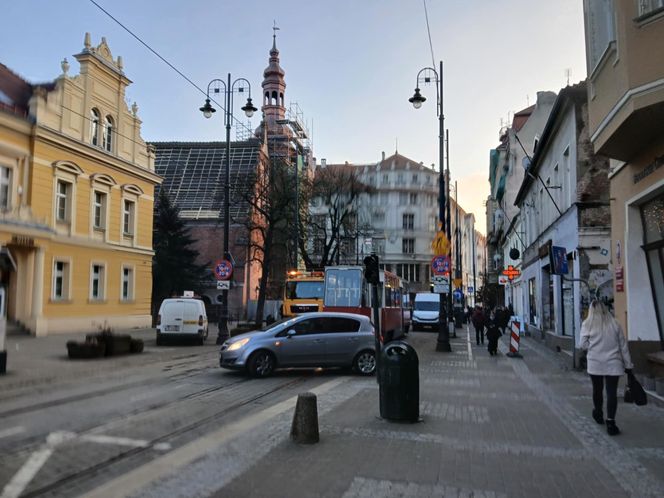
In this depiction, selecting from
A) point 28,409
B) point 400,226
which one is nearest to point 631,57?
point 28,409

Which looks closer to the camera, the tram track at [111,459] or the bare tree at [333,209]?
the tram track at [111,459]

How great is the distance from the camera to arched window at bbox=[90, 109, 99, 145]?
9.82 meters

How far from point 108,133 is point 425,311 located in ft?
103

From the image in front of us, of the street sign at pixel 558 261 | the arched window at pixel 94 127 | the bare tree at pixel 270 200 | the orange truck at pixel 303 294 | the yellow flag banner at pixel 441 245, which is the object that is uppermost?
the bare tree at pixel 270 200

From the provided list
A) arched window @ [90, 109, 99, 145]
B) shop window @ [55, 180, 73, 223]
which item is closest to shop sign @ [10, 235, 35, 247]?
shop window @ [55, 180, 73, 223]

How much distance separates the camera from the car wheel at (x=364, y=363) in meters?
13.7

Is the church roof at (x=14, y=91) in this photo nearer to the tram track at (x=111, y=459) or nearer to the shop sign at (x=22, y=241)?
the shop sign at (x=22, y=241)

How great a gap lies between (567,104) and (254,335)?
11.5 meters

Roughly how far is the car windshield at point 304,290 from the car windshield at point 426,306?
17790 mm

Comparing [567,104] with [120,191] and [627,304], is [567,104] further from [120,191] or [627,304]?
[120,191]

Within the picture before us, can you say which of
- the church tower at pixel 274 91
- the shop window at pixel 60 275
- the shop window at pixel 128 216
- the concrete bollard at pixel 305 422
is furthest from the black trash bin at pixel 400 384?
the church tower at pixel 274 91

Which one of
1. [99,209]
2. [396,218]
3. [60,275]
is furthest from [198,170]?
[60,275]

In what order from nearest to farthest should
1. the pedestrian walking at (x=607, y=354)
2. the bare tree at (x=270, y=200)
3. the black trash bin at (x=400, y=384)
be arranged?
the pedestrian walking at (x=607, y=354), the black trash bin at (x=400, y=384), the bare tree at (x=270, y=200)

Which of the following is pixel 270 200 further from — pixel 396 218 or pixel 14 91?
pixel 14 91
